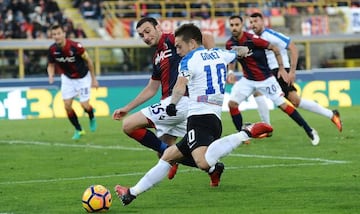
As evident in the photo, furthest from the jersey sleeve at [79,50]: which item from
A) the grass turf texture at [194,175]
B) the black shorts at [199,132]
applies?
the black shorts at [199,132]

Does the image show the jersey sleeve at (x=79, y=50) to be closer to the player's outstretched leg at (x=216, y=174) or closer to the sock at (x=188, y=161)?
the player's outstretched leg at (x=216, y=174)

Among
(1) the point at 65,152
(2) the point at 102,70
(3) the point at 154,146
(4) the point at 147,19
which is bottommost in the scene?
(2) the point at 102,70

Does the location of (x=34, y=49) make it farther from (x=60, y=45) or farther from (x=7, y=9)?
(x=60, y=45)

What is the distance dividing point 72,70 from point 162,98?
959 cm

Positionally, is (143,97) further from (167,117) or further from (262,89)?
(262,89)

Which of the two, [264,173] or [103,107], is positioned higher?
[264,173]

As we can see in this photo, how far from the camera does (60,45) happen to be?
21.5 meters

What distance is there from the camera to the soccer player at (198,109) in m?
10.9

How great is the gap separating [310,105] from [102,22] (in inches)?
908

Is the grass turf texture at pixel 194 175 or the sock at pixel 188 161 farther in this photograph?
the sock at pixel 188 161

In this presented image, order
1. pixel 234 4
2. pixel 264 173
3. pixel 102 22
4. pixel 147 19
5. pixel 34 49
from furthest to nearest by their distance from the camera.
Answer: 1. pixel 234 4
2. pixel 102 22
3. pixel 34 49
4. pixel 264 173
5. pixel 147 19

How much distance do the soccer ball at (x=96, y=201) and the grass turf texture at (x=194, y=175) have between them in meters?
0.17

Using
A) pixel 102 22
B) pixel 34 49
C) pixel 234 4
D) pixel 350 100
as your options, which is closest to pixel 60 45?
pixel 350 100

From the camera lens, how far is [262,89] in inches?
740
